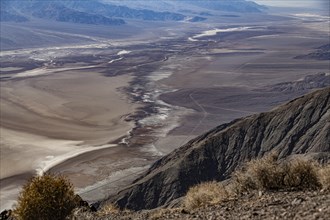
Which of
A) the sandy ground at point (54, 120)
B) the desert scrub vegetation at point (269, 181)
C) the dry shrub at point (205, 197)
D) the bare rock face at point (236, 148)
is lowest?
the sandy ground at point (54, 120)

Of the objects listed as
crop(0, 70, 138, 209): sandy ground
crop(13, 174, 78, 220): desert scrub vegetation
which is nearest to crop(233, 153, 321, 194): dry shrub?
crop(13, 174, 78, 220): desert scrub vegetation

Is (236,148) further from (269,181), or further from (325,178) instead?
(325,178)

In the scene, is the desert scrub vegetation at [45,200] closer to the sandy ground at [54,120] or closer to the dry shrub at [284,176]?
the dry shrub at [284,176]

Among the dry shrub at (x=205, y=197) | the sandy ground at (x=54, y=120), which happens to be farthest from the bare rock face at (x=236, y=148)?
the dry shrub at (x=205, y=197)

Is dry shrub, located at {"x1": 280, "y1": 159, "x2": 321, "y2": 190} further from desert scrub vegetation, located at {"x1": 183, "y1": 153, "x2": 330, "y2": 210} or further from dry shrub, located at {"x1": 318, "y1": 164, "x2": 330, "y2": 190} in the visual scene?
dry shrub, located at {"x1": 318, "y1": 164, "x2": 330, "y2": 190}

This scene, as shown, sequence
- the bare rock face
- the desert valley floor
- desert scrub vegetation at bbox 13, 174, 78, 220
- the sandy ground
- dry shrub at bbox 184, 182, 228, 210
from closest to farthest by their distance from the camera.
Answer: desert scrub vegetation at bbox 13, 174, 78, 220, dry shrub at bbox 184, 182, 228, 210, the bare rock face, the desert valley floor, the sandy ground

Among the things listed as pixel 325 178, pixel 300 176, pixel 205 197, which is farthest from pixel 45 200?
pixel 325 178

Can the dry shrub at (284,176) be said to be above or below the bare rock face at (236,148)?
above
